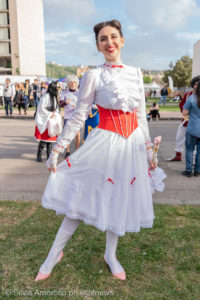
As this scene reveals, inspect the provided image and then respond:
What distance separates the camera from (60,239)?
259cm

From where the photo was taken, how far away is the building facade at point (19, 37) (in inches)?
1882

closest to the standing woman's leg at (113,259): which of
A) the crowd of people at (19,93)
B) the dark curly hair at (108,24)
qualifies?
the dark curly hair at (108,24)

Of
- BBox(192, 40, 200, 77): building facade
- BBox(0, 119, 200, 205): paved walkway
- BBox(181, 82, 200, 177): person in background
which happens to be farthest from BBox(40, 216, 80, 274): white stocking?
BBox(192, 40, 200, 77): building facade

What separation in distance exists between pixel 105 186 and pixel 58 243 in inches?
28.4

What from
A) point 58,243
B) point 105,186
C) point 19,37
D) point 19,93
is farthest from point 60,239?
point 19,37

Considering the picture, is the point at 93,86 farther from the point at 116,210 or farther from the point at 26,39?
the point at 26,39

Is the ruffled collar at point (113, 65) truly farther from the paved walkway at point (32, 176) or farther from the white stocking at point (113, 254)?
the paved walkway at point (32, 176)

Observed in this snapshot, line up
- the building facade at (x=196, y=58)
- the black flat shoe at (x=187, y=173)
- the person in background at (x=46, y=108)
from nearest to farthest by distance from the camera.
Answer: the black flat shoe at (x=187, y=173), the person in background at (x=46, y=108), the building facade at (x=196, y=58)

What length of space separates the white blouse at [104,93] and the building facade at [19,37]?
4923 centimetres

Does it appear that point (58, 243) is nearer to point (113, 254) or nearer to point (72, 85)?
point (113, 254)

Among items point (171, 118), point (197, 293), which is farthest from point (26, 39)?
point (197, 293)

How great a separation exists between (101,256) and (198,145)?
12.0ft

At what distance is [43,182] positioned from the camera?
213 inches

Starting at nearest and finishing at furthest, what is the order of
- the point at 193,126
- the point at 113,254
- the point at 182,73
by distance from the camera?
the point at 113,254 → the point at 193,126 → the point at 182,73
